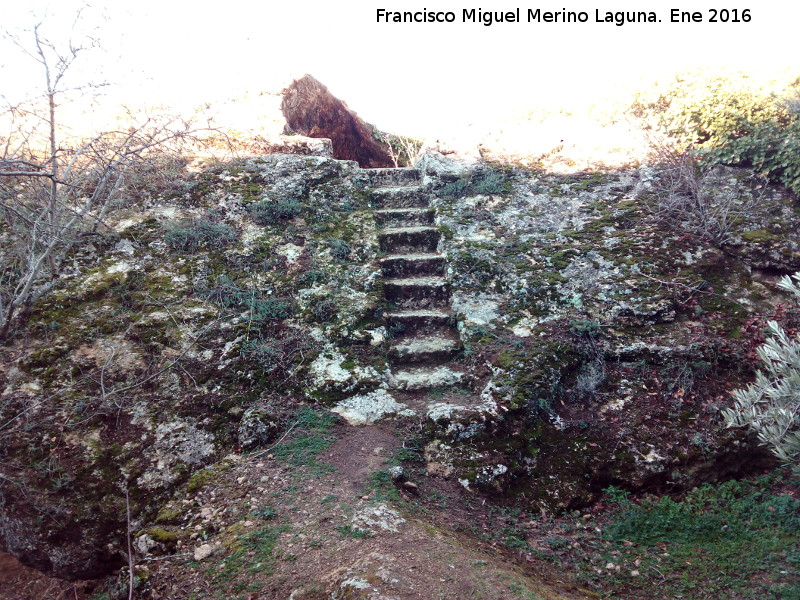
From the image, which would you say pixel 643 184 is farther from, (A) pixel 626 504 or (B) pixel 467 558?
(B) pixel 467 558

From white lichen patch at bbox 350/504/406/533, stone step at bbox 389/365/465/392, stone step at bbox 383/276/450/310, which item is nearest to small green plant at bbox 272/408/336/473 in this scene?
white lichen patch at bbox 350/504/406/533

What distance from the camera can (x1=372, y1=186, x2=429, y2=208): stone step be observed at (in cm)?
768

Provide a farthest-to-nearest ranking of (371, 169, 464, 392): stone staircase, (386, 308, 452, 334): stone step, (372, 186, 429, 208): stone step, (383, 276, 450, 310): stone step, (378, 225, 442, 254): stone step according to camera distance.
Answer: (372, 186, 429, 208): stone step, (378, 225, 442, 254): stone step, (383, 276, 450, 310): stone step, (386, 308, 452, 334): stone step, (371, 169, 464, 392): stone staircase

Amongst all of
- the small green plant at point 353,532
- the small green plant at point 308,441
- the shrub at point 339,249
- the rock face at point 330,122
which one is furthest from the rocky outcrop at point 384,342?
the rock face at point 330,122

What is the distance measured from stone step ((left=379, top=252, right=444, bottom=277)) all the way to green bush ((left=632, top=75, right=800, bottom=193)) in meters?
4.50

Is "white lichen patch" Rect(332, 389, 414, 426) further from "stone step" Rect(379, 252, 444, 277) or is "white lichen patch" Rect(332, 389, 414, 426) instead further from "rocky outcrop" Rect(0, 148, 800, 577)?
"stone step" Rect(379, 252, 444, 277)

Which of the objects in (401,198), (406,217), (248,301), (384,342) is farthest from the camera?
(401,198)

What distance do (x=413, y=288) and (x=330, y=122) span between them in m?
6.37

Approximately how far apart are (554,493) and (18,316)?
20.1 ft

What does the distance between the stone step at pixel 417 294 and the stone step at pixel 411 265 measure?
1.13 feet

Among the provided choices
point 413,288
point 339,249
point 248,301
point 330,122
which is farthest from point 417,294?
point 330,122

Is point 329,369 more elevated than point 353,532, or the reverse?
point 329,369

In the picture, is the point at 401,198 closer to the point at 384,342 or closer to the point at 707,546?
the point at 384,342

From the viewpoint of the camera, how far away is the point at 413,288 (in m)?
6.18
